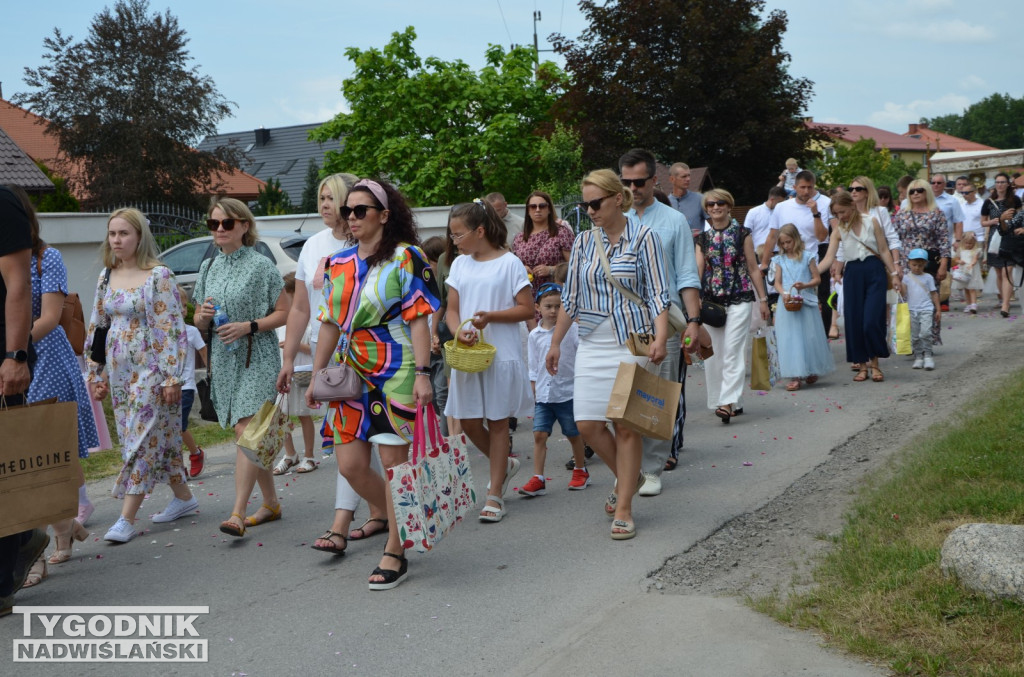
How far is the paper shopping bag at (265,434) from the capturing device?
6.18 metres

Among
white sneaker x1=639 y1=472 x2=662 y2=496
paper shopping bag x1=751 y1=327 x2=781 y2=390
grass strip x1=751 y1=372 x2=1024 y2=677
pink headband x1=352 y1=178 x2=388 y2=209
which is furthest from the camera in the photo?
paper shopping bag x1=751 y1=327 x2=781 y2=390

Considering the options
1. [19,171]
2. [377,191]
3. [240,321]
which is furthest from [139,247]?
[19,171]

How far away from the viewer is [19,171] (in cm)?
2227

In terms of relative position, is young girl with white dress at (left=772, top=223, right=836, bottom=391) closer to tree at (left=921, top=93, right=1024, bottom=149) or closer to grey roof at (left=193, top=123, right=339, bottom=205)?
grey roof at (left=193, top=123, right=339, bottom=205)

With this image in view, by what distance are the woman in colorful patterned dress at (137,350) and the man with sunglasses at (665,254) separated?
2.95 metres

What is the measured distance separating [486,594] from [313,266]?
2.73 m

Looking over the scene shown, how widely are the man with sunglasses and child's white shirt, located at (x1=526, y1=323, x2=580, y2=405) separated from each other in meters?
0.69

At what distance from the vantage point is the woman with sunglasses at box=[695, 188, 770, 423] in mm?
9344

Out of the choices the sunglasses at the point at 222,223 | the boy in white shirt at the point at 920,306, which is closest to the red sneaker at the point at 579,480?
the sunglasses at the point at 222,223

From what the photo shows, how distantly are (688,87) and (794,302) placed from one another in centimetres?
2266

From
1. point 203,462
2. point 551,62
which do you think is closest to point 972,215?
point 203,462

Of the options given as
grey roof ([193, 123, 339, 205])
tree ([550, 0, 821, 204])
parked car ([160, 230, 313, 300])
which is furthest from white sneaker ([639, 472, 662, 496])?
grey roof ([193, 123, 339, 205])

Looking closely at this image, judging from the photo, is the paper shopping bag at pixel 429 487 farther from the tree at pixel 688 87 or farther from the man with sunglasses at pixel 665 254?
the tree at pixel 688 87

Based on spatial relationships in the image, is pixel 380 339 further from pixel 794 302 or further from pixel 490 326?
pixel 794 302
